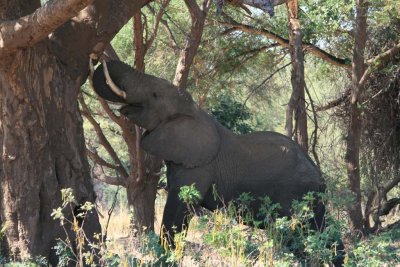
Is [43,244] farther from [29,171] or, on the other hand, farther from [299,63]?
[299,63]

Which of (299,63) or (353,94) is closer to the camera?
(299,63)

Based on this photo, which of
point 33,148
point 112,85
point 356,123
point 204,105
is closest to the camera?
point 33,148

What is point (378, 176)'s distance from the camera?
45.4 ft

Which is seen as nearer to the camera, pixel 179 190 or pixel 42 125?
pixel 42 125

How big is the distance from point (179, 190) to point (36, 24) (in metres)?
3.28

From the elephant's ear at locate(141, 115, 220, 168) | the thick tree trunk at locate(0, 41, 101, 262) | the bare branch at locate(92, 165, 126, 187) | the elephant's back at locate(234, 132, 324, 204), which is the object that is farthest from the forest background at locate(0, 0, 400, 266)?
the elephant's ear at locate(141, 115, 220, 168)

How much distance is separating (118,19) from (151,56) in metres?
8.16

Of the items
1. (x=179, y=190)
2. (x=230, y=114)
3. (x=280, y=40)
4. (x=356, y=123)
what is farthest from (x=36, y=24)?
(x=230, y=114)

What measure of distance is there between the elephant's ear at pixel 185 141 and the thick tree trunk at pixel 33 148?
2256 millimetres

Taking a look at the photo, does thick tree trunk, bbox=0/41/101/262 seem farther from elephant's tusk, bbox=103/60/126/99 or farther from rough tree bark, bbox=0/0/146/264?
elephant's tusk, bbox=103/60/126/99

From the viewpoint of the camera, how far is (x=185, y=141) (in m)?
9.80

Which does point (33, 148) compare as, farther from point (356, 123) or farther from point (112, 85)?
point (356, 123)

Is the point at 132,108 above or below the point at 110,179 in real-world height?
above

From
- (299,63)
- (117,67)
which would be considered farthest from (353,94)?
(117,67)
